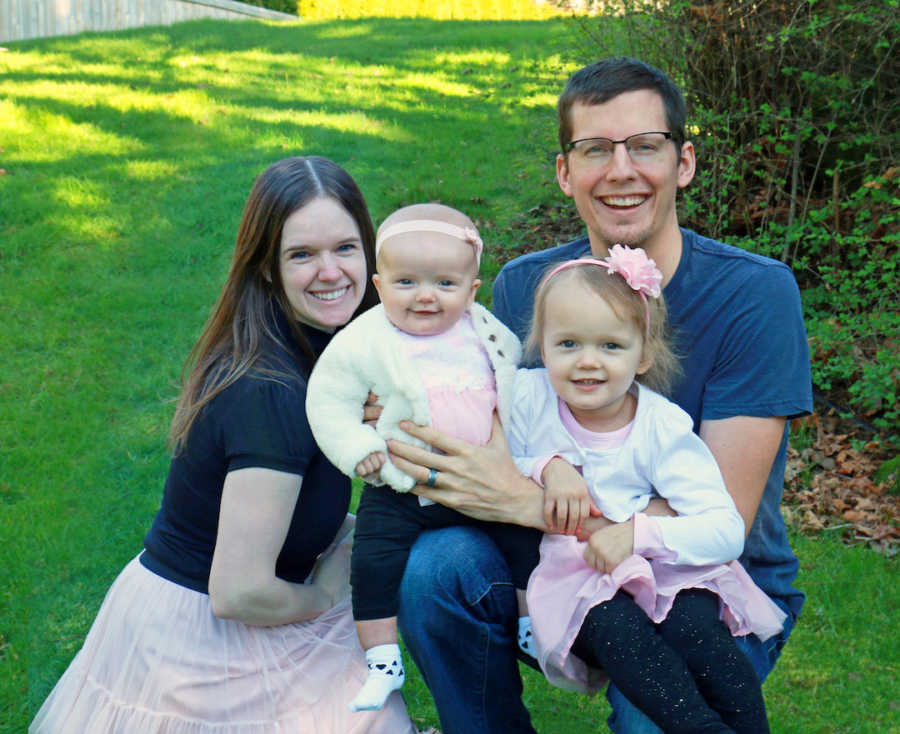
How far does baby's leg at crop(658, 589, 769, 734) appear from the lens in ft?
7.63

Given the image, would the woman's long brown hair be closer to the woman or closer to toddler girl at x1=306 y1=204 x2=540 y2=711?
the woman

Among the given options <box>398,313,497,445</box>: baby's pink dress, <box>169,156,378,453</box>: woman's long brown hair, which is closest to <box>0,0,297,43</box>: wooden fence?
<box>169,156,378,453</box>: woman's long brown hair

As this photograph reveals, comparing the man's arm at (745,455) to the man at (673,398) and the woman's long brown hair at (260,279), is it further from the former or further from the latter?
the woman's long brown hair at (260,279)

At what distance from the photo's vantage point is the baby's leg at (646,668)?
7.47 feet

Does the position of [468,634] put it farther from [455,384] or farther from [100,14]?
[100,14]

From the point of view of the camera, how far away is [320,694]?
2.84 meters

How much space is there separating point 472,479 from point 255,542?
62 centimetres

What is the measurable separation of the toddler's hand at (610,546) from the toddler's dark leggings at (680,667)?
89 millimetres

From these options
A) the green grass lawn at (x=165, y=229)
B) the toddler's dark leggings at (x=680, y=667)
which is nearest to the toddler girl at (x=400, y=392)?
the toddler's dark leggings at (x=680, y=667)

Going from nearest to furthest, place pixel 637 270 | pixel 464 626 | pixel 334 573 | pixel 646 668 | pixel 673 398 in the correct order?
1. pixel 646 668
2. pixel 637 270
3. pixel 464 626
4. pixel 673 398
5. pixel 334 573

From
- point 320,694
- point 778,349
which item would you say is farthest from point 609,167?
point 320,694

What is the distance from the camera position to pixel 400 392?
8.85ft

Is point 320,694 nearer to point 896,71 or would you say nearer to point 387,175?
point 896,71

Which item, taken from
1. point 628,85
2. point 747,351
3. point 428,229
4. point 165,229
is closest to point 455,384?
point 428,229
